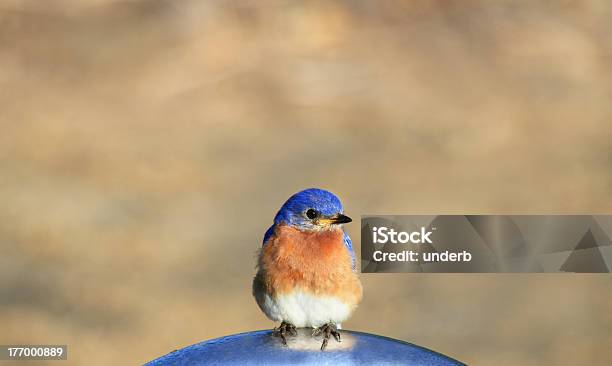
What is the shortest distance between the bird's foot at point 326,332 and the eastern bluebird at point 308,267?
13cm

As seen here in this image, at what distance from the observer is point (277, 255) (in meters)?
2.60

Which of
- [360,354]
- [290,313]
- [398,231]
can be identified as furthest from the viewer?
[398,231]

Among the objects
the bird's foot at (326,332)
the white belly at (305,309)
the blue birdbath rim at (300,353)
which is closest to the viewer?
the blue birdbath rim at (300,353)

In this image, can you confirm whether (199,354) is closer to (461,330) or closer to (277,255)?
(277,255)

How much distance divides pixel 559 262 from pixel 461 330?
0.51 metres

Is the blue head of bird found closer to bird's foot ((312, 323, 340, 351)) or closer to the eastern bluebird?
the eastern bluebird

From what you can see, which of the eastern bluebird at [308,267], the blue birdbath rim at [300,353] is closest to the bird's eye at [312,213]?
the eastern bluebird at [308,267]

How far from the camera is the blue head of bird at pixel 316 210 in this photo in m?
2.55

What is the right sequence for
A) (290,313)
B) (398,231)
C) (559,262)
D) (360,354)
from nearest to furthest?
(360,354), (290,313), (398,231), (559,262)

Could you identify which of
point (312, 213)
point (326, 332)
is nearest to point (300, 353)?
point (326, 332)

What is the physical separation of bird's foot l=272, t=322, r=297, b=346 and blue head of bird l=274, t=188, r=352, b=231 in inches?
9.7

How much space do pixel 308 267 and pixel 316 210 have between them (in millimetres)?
135

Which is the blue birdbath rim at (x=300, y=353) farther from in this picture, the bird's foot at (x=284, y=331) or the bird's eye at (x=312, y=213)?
the bird's eye at (x=312, y=213)

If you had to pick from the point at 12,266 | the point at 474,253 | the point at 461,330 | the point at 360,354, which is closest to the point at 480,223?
the point at 474,253
